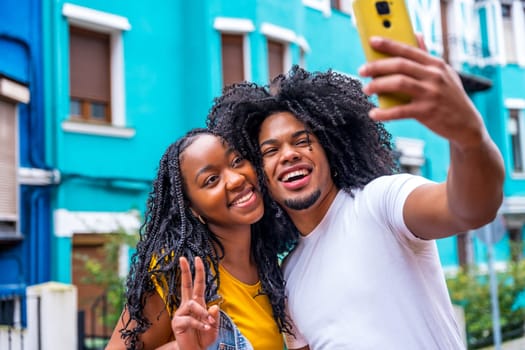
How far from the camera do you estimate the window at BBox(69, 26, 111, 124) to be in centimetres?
977

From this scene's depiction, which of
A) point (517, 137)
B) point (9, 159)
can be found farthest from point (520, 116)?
point (9, 159)

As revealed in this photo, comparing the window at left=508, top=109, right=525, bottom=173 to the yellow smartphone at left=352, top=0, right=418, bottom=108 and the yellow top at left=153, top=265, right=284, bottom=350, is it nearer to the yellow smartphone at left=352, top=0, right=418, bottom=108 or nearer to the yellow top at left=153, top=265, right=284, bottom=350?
the yellow top at left=153, top=265, right=284, bottom=350

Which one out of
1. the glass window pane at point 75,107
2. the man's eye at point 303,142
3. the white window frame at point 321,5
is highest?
the white window frame at point 321,5

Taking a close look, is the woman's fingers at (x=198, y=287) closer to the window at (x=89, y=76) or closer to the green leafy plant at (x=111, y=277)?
the green leafy plant at (x=111, y=277)

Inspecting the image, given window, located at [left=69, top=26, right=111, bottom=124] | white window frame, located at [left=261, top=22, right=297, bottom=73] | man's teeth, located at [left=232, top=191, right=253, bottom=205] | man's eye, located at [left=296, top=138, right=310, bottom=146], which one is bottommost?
man's teeth, located at [left=232, top=191, right=253, bottom=205]

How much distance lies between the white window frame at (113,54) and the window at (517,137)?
13737 millimetres

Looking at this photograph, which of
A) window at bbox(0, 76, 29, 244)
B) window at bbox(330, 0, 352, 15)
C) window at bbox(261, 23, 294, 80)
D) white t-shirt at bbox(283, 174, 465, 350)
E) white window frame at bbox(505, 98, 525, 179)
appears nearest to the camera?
white t-shirt at bbox(283, 174, 465, 350)

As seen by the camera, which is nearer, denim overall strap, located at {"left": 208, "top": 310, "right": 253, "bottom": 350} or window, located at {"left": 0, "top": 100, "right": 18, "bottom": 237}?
denim overall strap, located at {"left": 208, "top": 310, "right": 253, "bottom": 350}

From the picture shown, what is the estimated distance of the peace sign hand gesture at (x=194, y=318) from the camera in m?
2.21

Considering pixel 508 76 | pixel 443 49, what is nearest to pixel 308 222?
pixel 443 49

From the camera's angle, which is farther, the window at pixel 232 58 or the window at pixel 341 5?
the window at pixel 341 5

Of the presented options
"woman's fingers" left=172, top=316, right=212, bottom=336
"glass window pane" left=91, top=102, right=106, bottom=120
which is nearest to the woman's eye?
"woman's fingers" left=172, top=316, right=212, bottom=336

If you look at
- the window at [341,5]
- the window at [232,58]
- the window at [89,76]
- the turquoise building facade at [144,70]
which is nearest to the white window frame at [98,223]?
the turquoise building facade at [144,70]

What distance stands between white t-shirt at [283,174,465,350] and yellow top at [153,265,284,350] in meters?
0.23
